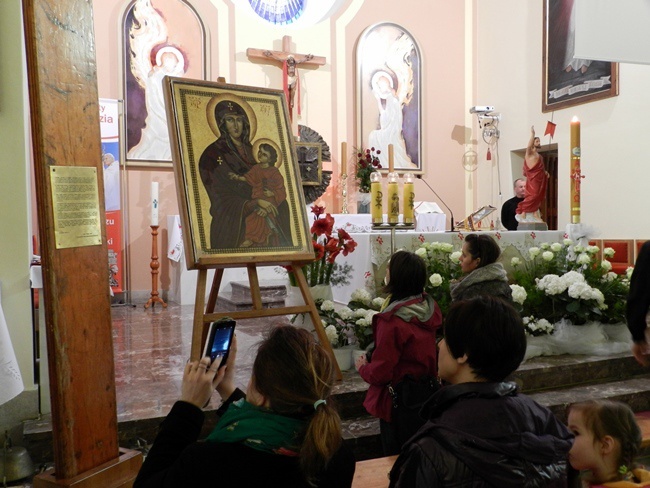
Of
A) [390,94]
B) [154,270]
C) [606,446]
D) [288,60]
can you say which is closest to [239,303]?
[154,270]

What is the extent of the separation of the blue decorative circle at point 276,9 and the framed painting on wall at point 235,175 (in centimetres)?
288

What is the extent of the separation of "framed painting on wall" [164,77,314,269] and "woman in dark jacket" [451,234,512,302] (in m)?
0.87

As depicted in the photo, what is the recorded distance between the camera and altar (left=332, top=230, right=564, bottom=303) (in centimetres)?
457

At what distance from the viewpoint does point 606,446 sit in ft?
6.16

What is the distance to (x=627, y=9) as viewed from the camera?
346cm

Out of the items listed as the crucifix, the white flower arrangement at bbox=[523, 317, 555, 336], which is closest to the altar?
the white flower arrangement at bbox=[523, 317, 555, 336]

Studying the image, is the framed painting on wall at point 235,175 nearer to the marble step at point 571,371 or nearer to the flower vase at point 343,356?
the flower vase at point 343,356

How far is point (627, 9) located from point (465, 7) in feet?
21.9

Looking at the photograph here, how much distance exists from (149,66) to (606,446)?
705 centimetres

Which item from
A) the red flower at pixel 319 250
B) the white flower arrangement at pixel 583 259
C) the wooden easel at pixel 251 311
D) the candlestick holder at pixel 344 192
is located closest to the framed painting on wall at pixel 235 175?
the wooden easel at pixel 251 311

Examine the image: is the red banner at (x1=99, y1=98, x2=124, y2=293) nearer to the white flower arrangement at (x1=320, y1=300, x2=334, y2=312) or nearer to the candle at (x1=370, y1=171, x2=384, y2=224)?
the white flower arrangement at (x1=320, y1=300, x2=334, y2=312)

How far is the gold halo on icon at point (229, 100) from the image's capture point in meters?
3.39

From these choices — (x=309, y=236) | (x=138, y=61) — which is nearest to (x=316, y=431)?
(x=309, y=236)

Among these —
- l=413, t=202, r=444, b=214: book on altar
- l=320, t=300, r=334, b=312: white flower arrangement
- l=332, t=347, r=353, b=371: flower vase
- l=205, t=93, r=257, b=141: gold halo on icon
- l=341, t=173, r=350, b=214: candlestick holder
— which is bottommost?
l=332, t=347, r=353, b=371: flower vase
